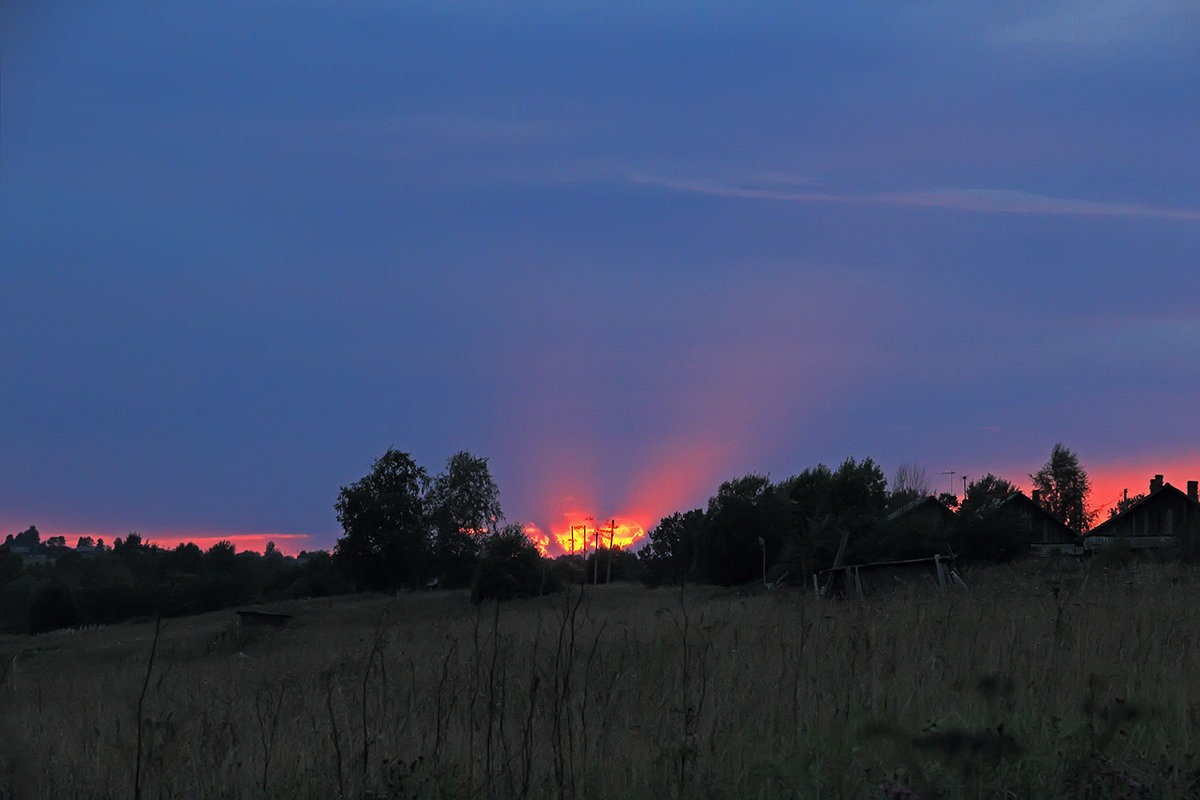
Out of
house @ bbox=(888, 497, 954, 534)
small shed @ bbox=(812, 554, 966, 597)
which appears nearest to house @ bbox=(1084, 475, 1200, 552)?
house @ bbox=(888, 497, 954, 534)

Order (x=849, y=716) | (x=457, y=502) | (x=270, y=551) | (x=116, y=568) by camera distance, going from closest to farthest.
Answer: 1. (x=849, y=716)
2. (x=457, y=502)
3. (x=116, y=568)
4. (x=270, y=551)

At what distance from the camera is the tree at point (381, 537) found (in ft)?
229

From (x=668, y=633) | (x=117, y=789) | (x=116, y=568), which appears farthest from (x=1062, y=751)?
(x=116, y=568)

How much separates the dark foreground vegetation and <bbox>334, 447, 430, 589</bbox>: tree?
9 centimetres

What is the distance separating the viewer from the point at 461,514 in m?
78.8

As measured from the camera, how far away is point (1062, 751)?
3.91 m

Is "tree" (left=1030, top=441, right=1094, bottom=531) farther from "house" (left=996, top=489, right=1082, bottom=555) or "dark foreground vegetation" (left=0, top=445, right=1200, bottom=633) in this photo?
"house" (left=996, top=489, right=1082, bottom=555)

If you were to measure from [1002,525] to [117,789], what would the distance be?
1985 inches

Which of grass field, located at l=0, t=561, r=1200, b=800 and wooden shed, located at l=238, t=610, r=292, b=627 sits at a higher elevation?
grass field, located at l=0, t=561, r=1200, b=800

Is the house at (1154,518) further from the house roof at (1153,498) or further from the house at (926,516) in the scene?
the house at (926,516)

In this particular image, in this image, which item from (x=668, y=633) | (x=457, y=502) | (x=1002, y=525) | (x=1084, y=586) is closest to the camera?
(x=1084, y=586)

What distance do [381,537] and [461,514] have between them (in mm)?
9758

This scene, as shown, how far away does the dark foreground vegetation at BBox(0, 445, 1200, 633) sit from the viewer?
49.7m

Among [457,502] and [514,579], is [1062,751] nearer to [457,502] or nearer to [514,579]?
[514,579]
